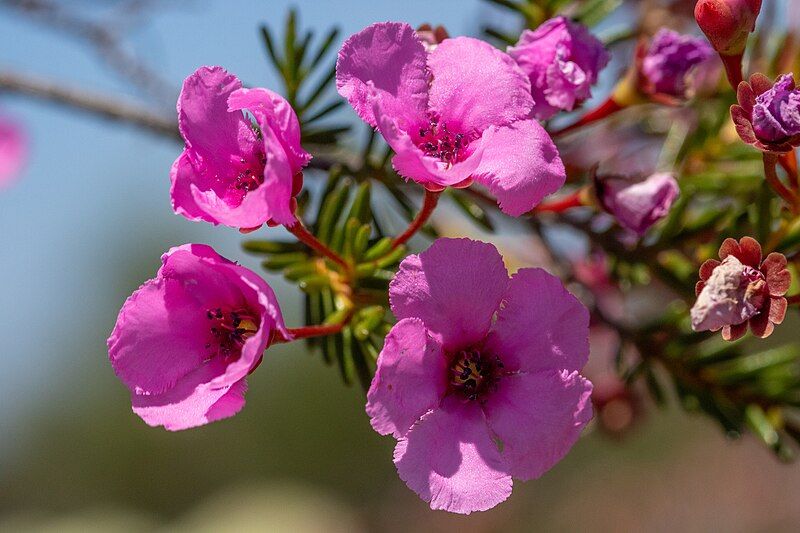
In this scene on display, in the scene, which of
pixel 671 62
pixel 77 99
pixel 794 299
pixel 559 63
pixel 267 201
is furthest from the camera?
pixel 77 99

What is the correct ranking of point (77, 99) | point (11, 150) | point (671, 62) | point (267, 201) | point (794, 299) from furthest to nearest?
point (11, 150), point (77, 99), point (671, 62), point (794, 299), point (267, 201)

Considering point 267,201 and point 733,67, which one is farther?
point 733,67

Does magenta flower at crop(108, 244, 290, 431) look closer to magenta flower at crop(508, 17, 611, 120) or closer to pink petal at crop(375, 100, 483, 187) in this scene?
pink petal at crop(375, 100, 483, 187)

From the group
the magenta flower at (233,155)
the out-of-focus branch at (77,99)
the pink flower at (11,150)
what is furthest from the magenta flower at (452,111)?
the pink flower at (11,150)

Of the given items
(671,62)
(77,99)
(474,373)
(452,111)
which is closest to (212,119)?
(452,111)

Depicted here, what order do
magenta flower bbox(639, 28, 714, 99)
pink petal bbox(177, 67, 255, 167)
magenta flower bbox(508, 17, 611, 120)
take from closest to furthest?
pink petal bbox(177, 67, 255, 167) < magenta flower bbox(508, 17, 611, 120) < magenta flower bbox(639, 28, 714, 99)

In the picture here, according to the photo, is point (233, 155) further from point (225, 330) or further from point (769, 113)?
point (769, 113)

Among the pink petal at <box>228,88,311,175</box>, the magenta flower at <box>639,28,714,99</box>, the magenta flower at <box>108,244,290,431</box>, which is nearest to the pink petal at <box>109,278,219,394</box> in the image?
the magenta flower at <box>108,244,290,431</box>
